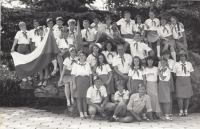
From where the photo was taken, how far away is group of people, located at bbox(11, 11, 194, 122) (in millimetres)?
8062

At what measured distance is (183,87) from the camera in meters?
8.66

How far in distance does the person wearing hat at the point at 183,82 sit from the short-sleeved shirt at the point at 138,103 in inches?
48.5

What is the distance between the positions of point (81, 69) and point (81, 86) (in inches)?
17.3

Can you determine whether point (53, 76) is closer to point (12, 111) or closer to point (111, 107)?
point (12, 111)

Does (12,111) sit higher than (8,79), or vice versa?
(8,79)

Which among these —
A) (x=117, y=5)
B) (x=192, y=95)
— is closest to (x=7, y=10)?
(x=117, y=5)

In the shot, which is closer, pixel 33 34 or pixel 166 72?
pixel 166 72

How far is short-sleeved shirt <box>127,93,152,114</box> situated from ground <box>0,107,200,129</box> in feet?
1.15

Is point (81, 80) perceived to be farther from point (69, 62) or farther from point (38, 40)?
point (38, 40)

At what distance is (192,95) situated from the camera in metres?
8.87

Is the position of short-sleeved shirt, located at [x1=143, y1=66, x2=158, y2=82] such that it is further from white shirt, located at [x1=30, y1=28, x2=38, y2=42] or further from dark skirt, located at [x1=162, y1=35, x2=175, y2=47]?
white shirt, located at [x1=30, y1=28, x2=38, y2=42]

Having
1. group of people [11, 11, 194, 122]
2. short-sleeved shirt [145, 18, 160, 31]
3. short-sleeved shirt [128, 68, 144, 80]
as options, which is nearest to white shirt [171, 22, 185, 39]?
group of people [11, 11, 194, 122]

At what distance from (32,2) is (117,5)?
3412mm

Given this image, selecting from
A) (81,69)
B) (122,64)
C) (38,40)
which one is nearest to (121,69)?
(122,64)
